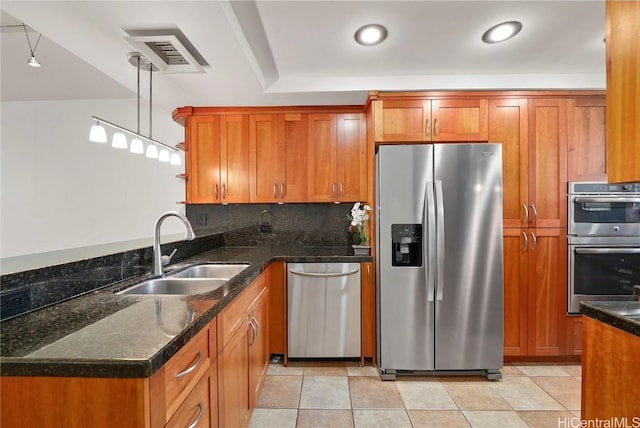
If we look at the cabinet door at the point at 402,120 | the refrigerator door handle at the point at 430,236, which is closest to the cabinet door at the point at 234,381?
the refrigerator door handle at the point at 430,236

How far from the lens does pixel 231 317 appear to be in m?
1.44

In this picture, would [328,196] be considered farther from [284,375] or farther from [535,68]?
[535,68]

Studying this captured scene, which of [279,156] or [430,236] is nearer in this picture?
[430,236]

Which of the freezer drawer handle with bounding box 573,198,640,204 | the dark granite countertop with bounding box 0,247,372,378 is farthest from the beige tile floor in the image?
the freezer drawer handle with bounding box 573,198,640,204

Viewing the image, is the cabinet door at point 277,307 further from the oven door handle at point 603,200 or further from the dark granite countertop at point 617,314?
the oven door handle at point 603,200

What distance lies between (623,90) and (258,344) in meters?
2.21

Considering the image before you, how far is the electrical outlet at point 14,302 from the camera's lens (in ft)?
3.35

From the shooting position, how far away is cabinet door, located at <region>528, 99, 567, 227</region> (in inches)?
96.3

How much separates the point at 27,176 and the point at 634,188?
630cm

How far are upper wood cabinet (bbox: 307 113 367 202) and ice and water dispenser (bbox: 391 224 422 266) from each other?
623 millimetres

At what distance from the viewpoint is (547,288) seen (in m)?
2.46

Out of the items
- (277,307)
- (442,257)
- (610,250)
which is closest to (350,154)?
(442,257)

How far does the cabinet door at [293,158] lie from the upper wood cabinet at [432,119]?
28.7 inches

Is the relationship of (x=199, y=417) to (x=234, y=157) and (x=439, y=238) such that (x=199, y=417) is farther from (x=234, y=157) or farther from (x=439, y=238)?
(x=234, y=157)
